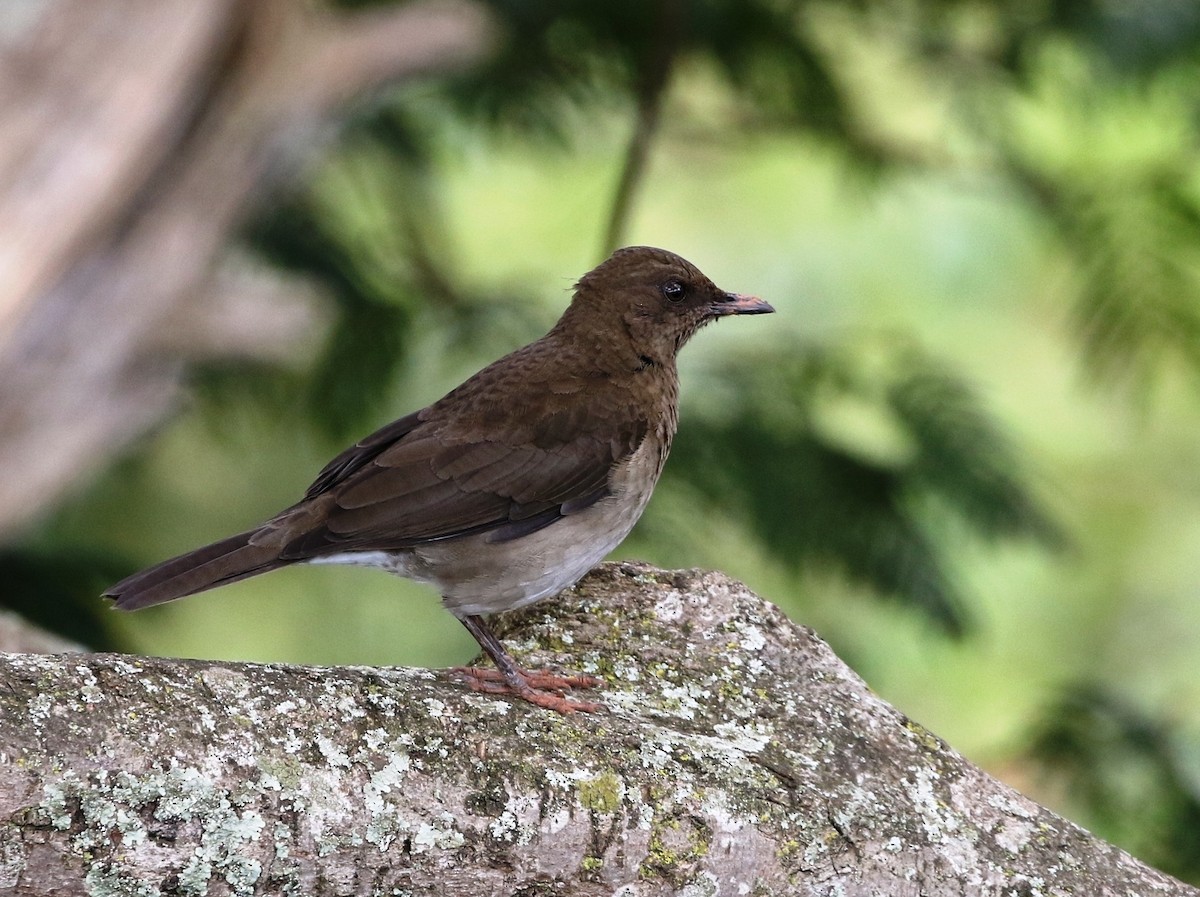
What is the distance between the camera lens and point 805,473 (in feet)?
17.8

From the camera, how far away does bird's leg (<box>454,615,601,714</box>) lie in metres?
3.14

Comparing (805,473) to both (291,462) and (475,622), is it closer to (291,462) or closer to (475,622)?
(475,622)

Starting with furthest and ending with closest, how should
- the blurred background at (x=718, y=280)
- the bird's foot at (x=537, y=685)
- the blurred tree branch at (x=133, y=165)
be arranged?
the blurred tree branch at (x=133, y=165)
the blurred background at (x=718, y=280)
the bird's foot at (x=537, y=685)

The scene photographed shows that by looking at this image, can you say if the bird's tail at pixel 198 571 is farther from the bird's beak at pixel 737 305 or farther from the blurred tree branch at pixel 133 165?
the blurred tree branch at pixel 133 165

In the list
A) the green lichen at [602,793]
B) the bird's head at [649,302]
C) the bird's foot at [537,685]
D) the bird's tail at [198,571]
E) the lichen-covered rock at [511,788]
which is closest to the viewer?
the lichen-covered rock at [511,788]

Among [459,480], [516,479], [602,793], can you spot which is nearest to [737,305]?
[516,479]

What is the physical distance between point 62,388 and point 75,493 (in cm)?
119

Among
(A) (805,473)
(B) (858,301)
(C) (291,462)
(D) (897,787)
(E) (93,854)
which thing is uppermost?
(B) (858,301)

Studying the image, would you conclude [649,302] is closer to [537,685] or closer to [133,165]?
[537,685]

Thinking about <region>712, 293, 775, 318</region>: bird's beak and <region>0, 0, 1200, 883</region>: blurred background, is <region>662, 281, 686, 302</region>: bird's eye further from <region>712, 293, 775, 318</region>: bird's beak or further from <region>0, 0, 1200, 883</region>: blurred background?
<region>0, 0, 1200, 883</region>: blurred background

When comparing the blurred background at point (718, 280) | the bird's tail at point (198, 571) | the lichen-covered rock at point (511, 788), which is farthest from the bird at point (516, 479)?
the blurred background at point (718, 280)

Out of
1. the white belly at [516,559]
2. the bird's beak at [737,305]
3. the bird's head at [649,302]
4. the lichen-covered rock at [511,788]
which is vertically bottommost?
the lichen-covered rock at [511,788]

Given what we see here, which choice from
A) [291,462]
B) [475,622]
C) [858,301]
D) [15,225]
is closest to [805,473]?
[475,622]

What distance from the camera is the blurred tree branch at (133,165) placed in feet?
19.5
